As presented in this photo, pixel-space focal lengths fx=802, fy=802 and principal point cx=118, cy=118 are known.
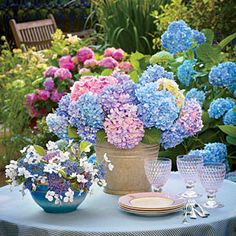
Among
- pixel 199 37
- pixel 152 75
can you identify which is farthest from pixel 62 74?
pixel 152 75

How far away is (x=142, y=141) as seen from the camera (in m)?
3.00

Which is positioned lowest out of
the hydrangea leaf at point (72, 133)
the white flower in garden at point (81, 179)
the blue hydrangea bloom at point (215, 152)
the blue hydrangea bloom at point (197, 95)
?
the blue hydrangea bloom at point (215, 152)

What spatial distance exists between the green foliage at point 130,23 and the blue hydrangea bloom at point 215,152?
3.25 metres

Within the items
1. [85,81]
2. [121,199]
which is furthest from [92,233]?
[85,81]

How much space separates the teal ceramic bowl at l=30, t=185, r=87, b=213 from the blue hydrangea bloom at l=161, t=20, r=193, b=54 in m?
1.82

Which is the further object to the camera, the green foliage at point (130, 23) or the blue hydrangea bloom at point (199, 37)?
the green foliage at point (130, 23)

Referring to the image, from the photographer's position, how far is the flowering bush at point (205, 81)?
13.4 ft

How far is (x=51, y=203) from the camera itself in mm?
2812

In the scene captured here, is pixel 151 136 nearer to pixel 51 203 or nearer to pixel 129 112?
pixel 129 112

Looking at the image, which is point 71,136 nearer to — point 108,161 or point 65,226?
point 108,161

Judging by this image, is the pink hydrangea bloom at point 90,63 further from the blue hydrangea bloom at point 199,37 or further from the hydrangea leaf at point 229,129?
the hydrangea leaf at point 229,129

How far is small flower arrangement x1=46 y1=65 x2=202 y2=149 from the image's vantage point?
9.68ft

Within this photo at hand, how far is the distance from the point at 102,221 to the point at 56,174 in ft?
0.75

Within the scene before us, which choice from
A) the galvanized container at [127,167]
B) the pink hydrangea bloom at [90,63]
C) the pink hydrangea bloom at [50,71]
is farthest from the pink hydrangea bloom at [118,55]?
the galvanized container at [127,167]
